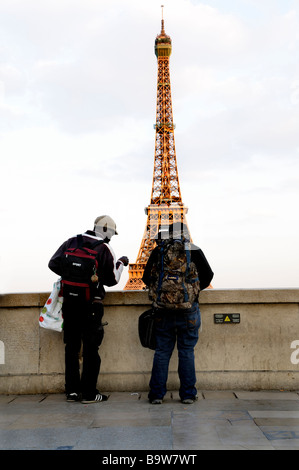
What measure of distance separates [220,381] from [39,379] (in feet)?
6.53

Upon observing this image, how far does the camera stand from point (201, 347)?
5.45 metres

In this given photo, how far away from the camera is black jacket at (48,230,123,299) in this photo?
4801 mm

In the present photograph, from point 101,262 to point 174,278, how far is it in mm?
737

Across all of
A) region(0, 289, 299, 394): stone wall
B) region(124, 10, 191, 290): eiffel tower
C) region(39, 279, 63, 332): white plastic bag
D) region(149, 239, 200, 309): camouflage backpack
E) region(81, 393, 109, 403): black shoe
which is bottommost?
region(81, 393, 109, 403): black shoe

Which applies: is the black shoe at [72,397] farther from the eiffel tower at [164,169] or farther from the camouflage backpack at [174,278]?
the eiffel tower at [164,169]

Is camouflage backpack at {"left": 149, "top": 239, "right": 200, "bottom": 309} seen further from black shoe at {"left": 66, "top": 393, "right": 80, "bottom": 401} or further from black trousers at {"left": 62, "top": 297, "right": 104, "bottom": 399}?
black shoe at {"left": 66, "top": 393, "right": 80, "bottom": 401}

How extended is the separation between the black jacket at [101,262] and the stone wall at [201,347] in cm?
65

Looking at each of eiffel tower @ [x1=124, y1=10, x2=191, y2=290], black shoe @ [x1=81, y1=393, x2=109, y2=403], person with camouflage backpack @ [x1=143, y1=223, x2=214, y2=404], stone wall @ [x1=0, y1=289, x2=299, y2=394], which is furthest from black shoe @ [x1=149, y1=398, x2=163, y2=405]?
eiffel tower @ [x1=124, y1=10, x2=191, y2=290]

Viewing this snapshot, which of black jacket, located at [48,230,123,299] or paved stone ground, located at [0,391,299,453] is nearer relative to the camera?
paved stone ground, located at [0,391,299,453]

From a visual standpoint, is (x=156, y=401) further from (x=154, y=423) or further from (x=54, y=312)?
(x=54, y=312)

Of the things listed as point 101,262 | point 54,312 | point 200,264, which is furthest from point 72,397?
point 200,264

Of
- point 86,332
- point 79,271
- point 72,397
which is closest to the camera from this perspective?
point 79,271

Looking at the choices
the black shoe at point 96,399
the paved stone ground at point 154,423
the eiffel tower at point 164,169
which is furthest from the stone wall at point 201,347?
the eiffel tower at point 164,169
